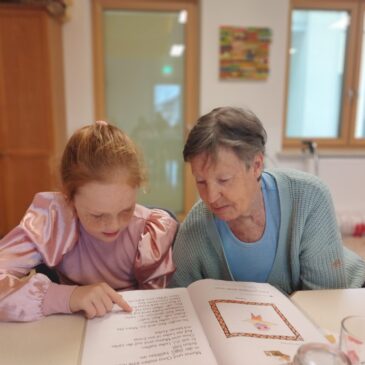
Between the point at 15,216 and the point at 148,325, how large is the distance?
2.66 meters

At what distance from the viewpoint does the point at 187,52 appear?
10.9ft

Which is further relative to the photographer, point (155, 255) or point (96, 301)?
point (155, 255)

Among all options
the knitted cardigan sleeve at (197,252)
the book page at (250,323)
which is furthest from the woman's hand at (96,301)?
the knitted cardigan sleeve at (197,252)

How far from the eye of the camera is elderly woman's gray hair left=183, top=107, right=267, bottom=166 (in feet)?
2.83

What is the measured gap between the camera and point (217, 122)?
2.87ft

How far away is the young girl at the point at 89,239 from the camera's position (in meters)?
0.78

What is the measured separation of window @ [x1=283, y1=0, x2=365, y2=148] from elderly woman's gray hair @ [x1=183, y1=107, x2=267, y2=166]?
2.84m

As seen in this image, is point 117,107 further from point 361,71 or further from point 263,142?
point 263,142

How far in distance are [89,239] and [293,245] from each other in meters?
0.54

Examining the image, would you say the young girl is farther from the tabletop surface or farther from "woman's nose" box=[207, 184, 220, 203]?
"woman's nose" box=[207, 184, 220, 203]

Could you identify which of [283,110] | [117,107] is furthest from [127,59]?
[283,110]

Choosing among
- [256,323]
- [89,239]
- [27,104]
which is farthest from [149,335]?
[27,104]

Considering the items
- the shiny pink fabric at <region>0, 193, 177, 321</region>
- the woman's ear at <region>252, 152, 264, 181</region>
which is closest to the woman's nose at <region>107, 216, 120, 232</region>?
the shiny pink fabric at <region>0, 193, 177, 321</region>

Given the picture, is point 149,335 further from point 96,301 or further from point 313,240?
point 313,240
